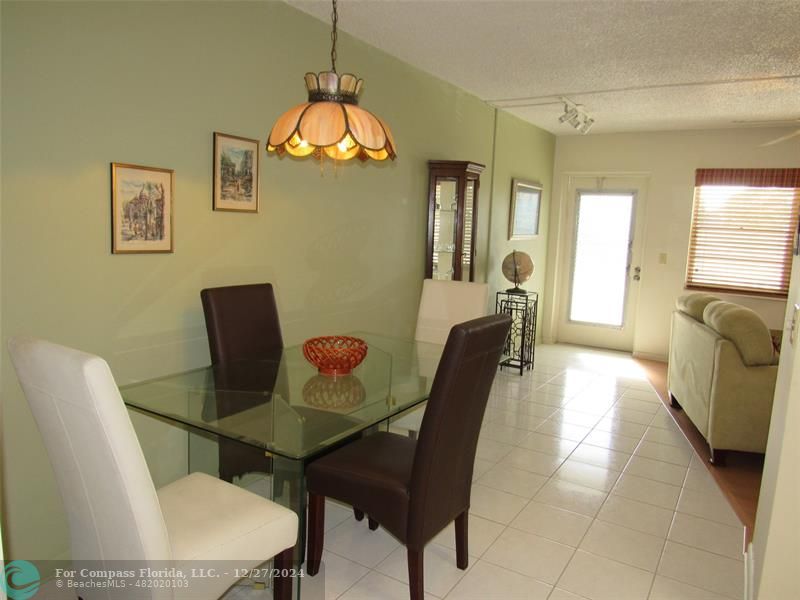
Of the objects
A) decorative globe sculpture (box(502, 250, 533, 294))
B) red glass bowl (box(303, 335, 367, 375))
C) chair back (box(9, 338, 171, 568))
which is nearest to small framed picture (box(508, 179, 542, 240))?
decorative globe sculpture (box(502, 250, 533, 294))

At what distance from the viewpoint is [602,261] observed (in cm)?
645

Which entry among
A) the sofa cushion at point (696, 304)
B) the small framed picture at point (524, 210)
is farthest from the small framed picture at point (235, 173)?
the small framed picture at point (524, 210)

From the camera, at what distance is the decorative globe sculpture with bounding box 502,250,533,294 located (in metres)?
5.22

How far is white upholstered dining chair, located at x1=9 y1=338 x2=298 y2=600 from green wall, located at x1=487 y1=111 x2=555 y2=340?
12.9 feet

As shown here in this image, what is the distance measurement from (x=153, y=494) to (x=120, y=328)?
111 cm

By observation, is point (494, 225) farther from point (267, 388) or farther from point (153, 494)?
point (153, 494)

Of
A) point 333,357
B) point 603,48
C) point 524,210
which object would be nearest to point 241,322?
point 333,357

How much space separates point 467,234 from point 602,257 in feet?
8.76

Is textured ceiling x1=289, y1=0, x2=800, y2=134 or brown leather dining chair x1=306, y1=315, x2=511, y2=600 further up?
textured ceiling x1=289, y1=0, x2=800, y2=134

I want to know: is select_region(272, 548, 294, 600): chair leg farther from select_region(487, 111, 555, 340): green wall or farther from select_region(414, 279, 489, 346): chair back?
select_region(487, 111, 555, 340): green wall

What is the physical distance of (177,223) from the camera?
8.21 feet

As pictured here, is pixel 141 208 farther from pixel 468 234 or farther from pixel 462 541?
pixel 468 234

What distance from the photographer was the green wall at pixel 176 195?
77.6 inches

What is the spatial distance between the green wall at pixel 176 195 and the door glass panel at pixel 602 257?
343 centimetres
